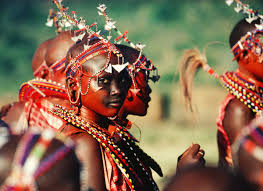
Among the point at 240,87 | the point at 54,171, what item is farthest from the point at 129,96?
the point at 54,171

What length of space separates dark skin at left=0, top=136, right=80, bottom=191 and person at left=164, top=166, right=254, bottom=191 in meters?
0.43

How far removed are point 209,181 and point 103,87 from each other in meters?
1.73

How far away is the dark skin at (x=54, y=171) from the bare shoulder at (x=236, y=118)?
2795mm

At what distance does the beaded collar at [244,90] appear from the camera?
4180 millimetres

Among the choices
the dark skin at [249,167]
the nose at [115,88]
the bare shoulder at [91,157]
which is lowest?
the bare shoulder at [91,157]

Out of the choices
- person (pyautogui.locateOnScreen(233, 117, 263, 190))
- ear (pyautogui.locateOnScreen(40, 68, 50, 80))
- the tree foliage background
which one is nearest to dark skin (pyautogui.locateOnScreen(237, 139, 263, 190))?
person (pyautogui.locateOnScreen(233, 117, 263, 190))

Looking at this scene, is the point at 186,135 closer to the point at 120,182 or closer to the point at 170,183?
the point at 120,182

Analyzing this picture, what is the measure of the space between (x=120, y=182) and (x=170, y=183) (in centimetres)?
154

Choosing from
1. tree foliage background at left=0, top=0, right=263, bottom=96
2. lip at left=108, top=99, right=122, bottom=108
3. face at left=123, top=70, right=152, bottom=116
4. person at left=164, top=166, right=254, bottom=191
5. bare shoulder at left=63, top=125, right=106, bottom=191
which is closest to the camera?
person at left=164, top=166, right=254, bottom=191

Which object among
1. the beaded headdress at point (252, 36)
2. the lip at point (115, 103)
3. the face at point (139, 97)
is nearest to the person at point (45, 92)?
the face at point (139, 97)

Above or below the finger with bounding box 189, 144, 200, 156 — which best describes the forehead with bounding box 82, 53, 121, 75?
above

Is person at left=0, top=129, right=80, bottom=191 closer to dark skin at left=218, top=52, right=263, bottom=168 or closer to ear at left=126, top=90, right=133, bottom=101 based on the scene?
ear at left=126, top=90, right=133, bottom=101

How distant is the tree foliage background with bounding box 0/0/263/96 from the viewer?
12.2m

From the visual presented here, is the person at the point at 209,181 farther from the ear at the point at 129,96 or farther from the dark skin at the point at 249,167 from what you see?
the ear at the point at 129,96
